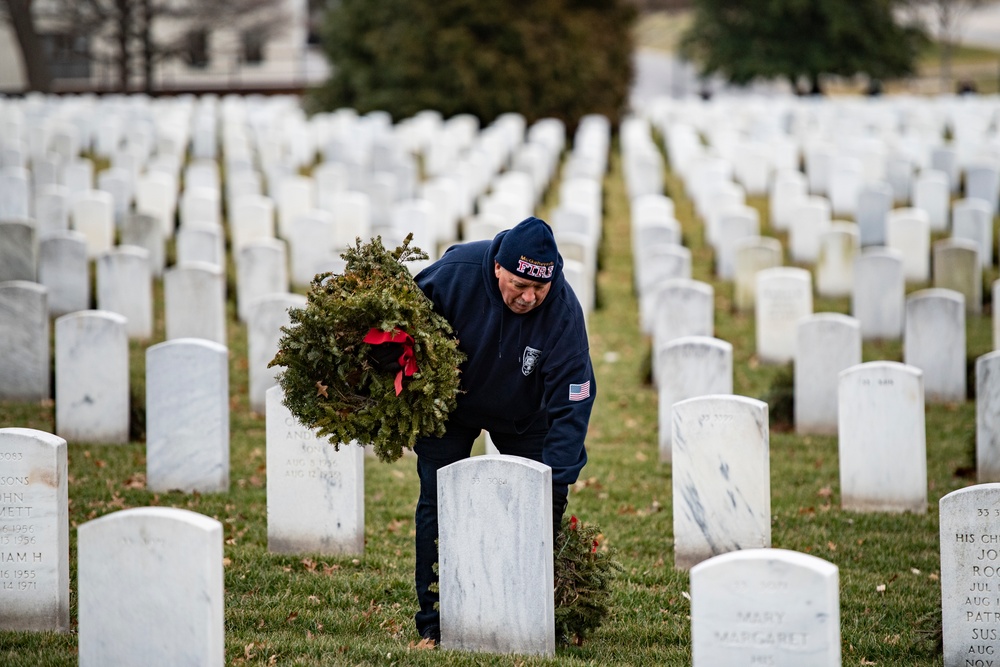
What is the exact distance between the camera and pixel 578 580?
558cm

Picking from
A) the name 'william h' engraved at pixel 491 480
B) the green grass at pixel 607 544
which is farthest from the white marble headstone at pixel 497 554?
the green grass at pixel 607 544

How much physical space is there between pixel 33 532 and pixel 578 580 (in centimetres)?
244

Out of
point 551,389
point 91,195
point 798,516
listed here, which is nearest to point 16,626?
point 551,389

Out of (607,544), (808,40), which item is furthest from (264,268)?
(808,40)

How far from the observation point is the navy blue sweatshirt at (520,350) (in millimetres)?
5234

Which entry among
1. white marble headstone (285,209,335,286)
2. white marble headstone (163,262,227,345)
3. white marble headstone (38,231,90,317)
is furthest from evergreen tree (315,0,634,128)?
white marble headstone (163,262,227,345)

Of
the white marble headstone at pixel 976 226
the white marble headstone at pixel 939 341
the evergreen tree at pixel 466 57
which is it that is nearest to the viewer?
the white marble headstone at pixel 939 341

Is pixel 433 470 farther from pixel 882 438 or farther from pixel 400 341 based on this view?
pixel 882 438

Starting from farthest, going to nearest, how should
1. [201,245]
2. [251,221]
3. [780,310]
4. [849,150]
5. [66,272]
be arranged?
[849,150]
[251,221]
[201,245]
[66,272]
[780,310]

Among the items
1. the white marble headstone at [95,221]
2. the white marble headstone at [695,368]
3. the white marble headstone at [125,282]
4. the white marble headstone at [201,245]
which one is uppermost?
the white marble headstone at [95,221]

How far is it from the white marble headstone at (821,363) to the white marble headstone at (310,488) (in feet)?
13.5

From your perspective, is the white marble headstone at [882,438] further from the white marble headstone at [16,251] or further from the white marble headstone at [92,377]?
the white marble headstone at [16,251]

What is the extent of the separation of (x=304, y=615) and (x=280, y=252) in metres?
6.89

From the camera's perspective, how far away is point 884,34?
40688mm
